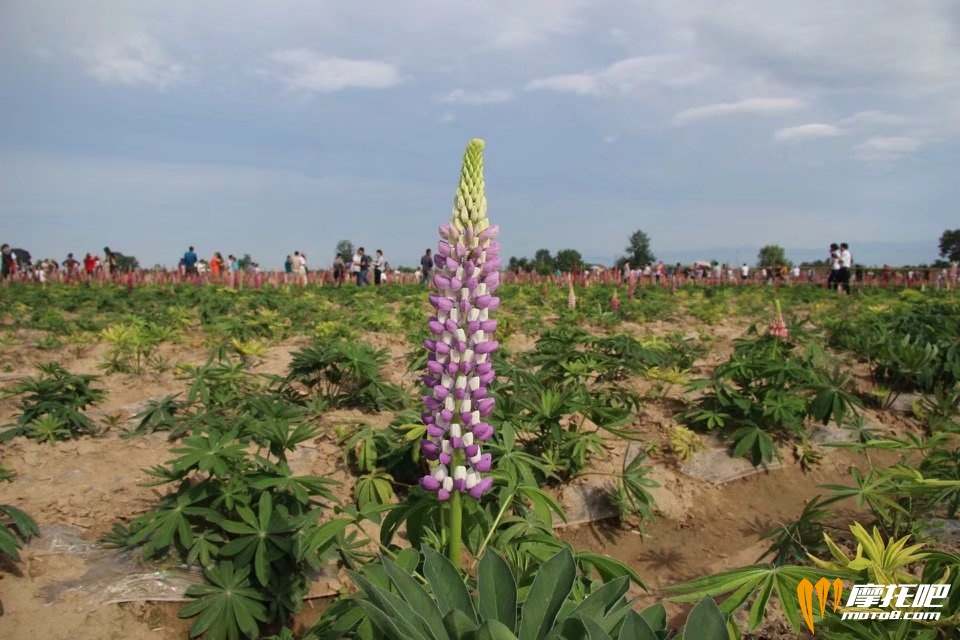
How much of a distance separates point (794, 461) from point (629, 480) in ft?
5.89

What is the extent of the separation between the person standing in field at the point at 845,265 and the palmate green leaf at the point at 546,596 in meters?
20.3

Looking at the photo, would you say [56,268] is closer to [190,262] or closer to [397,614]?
[190,262]

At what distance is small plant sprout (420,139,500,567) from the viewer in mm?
2096

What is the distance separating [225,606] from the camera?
2885 mm

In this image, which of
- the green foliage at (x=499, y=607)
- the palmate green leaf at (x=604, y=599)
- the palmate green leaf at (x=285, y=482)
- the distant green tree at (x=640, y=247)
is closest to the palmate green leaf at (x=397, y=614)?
the green foliage at (x=499, y=607)

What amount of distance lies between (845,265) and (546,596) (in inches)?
823

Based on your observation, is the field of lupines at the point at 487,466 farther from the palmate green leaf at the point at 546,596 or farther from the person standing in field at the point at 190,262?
the person standing in field at the point at 190,262

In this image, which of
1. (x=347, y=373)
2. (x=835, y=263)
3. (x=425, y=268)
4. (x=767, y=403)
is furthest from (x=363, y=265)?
(x=767, y=403)

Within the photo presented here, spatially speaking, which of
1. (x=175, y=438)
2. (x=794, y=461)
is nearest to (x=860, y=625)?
(x=794, y=461)

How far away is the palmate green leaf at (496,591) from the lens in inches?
55.9

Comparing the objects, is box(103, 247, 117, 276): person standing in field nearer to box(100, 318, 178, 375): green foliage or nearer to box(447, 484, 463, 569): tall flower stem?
box(100, 318, 178, 375): green foliage

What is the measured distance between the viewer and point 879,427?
17.8 feet

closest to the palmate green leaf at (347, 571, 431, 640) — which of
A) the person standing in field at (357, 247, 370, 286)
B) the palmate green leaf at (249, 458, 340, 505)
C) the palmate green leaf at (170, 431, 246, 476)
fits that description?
the palmate green leaf at (249, 458, 340, 505)

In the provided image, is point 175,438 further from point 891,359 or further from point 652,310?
point 652,310
